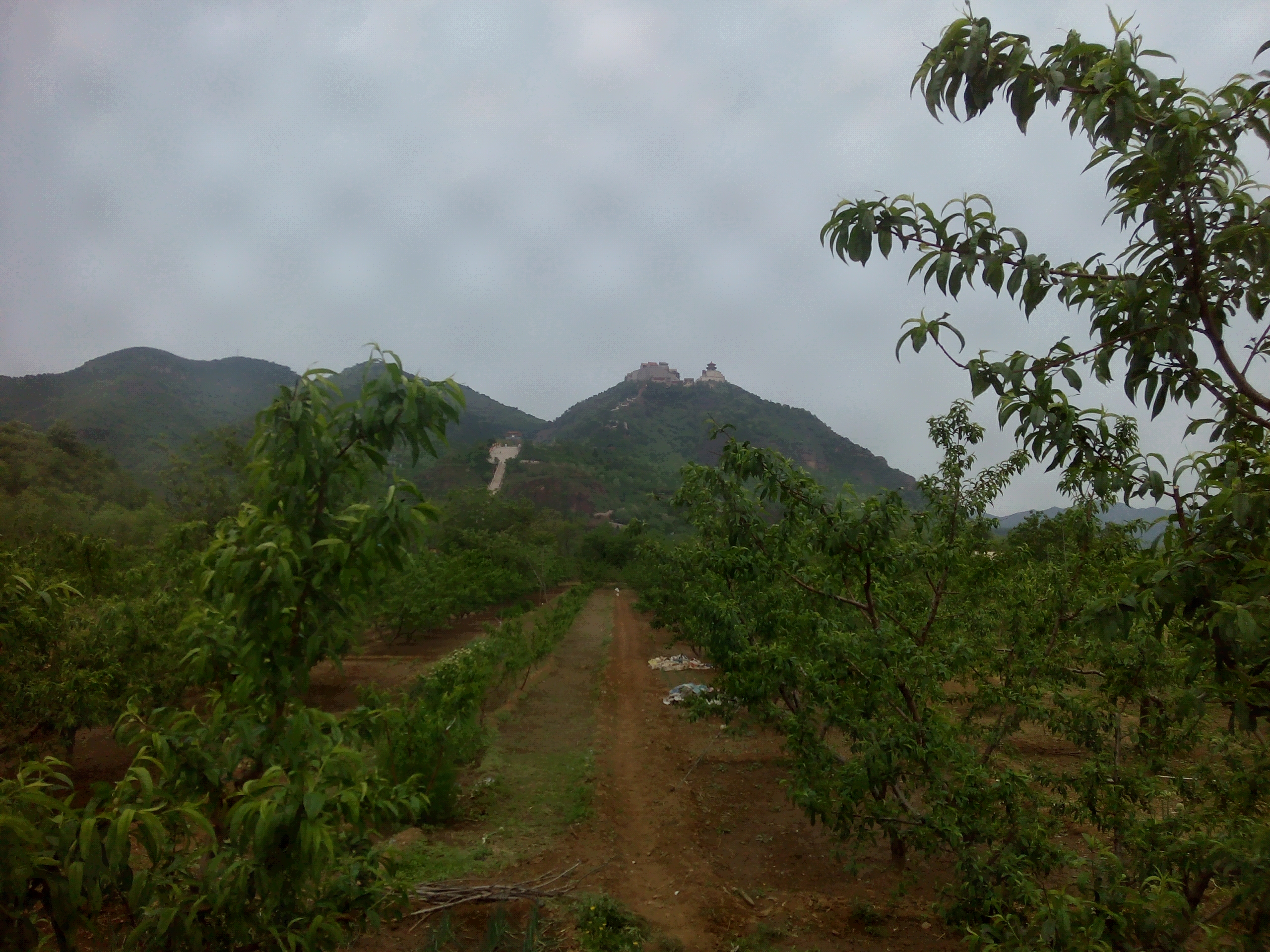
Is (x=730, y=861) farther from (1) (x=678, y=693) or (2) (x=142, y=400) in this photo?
(2) (x=142, y=400)

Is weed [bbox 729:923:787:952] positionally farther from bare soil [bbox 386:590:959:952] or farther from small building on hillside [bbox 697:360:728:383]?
small building on hillside [bbox 697:360:728:383]

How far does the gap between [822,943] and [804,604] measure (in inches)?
109

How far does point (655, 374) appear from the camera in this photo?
117 meters

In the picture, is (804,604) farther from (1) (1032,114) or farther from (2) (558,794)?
(2) (558,794)

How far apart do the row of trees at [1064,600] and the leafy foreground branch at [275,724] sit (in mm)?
1832

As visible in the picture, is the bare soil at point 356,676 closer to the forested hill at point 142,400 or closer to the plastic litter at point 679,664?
the plastic litter at point 679,664

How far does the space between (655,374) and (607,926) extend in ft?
370

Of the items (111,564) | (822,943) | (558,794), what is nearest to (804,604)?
(822,943)

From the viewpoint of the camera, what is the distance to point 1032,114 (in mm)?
2293

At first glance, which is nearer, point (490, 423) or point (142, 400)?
point (142, 400)

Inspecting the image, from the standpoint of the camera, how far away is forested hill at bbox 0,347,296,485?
33.7 metres

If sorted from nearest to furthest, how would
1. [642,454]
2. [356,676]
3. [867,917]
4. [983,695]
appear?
[983,695], [867,917], [356,676], [642,454]

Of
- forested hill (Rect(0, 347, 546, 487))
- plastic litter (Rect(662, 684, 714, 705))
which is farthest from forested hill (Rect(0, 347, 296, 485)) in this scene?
plastic litter (Rect(662, 684, 714, 705))

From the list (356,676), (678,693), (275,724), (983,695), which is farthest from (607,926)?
(356,676)
